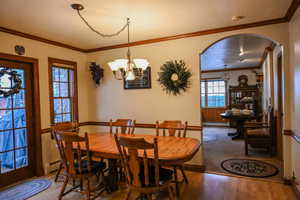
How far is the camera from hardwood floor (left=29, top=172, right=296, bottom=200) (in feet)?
8.29

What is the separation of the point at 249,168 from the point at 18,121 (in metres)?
4.14

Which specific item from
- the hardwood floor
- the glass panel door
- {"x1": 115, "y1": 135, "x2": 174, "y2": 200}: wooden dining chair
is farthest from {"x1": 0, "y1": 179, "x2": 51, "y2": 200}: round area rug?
{"x1": 115, "y1": 135, "x2": 174, "y2": 200}: wooden dining chair

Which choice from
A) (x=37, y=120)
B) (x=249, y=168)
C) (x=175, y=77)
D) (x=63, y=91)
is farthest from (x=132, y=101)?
(x=249, y=168)

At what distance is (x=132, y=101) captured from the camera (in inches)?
158

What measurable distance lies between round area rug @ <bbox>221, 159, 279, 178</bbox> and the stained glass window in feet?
11.0

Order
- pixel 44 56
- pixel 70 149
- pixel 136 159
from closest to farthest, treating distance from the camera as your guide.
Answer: pixel 136 159
pixel 70 149
pixel 44 56

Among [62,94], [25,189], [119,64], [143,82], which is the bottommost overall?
[25,189]

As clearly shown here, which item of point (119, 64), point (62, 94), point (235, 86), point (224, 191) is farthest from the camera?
point (235, 86)

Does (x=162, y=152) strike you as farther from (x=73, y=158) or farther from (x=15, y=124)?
(x=15, y=124)

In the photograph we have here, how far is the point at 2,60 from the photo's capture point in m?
2.97

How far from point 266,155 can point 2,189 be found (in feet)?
16.4

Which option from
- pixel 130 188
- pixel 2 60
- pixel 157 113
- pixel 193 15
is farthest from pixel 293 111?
pixel 2 60

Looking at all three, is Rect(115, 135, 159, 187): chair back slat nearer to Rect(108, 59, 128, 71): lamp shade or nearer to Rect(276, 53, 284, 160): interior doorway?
Rect(108, 59, 128, 71): lamp shade

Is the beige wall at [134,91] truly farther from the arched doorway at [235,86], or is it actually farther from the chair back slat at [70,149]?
the chair back slat at [70,149]
